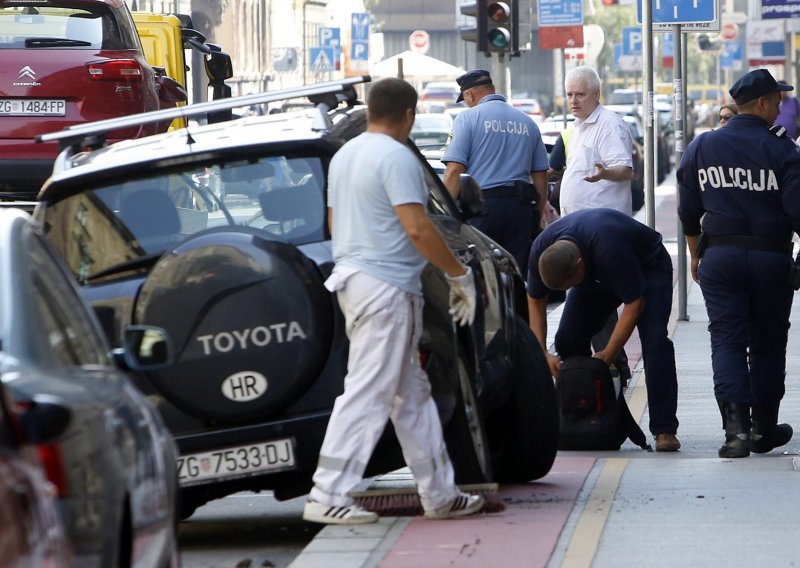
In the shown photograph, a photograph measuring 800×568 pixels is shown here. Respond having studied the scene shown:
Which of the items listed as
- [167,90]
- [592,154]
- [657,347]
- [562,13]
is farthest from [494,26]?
[562,13]

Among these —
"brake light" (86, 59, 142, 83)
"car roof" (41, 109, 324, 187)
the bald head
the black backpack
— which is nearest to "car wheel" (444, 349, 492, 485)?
"car roof" (41, 109, 324, 187)

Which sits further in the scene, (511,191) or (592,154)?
(511,191)

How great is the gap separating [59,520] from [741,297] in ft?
20.0

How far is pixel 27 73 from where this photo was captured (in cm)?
1450

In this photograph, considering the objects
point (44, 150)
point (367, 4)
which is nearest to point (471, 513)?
point (44, 150)

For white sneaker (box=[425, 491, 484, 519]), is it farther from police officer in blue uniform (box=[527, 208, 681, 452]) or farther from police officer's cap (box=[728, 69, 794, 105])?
police officer's cap (box=[728, 69, 794, 105])

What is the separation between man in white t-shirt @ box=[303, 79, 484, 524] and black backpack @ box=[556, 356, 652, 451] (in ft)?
7.74

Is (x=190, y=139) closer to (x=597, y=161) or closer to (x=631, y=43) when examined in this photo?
(x=597, y=161)

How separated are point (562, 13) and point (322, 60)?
10.3 metres

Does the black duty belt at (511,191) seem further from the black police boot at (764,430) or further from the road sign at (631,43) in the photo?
the road sign at (631,43)

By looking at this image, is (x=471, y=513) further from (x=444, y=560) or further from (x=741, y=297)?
(x=741, y=297)

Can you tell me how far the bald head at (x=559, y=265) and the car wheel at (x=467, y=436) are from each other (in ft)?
4.57

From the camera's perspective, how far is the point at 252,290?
7.07 metres

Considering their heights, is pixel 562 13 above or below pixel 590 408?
above
